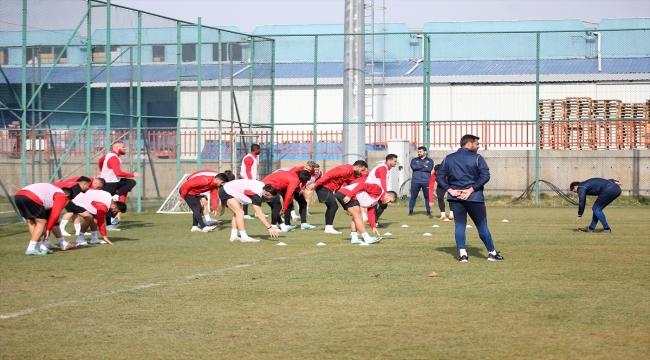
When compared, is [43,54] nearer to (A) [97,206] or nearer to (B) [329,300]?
(A) [97,206]

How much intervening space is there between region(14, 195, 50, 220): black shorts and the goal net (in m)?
10.6

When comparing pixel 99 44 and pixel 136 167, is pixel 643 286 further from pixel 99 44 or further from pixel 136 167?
pixel 136 167

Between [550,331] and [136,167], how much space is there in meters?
20.6

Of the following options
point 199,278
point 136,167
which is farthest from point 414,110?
point 199,278

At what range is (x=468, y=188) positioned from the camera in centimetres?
1288

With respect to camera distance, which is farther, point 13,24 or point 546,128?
point 546,128

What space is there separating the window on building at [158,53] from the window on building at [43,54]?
557cm

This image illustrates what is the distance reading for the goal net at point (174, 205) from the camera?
2516 centimetres

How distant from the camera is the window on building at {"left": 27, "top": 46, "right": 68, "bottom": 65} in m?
22.7

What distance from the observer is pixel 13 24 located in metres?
20.7

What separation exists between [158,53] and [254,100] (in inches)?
145

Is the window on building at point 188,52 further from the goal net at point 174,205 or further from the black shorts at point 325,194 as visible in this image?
the black shorts at point 325,194

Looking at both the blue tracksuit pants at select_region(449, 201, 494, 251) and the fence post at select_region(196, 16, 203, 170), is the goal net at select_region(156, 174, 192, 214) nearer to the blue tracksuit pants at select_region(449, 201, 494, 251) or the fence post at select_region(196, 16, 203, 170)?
the fence post at select_region(196, 16, 203, 170)

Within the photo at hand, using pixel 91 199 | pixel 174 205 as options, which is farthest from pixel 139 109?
pixel 91 199
